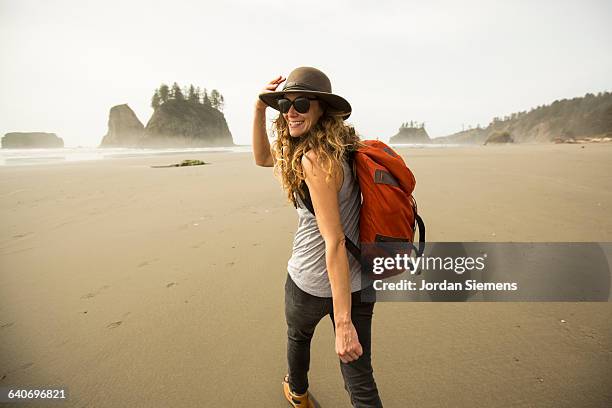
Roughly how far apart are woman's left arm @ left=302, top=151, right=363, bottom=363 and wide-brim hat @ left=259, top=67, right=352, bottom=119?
0.32 metres

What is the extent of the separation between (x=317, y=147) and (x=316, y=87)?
33 cm

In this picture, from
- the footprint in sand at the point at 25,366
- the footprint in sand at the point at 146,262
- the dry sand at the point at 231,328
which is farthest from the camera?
the footprint in sand at the point at 146,262

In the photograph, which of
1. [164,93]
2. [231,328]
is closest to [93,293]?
[231,328]

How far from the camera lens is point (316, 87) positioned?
50.8 inches

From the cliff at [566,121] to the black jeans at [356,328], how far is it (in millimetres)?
72535

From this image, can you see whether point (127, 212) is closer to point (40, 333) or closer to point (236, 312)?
point (40, 333)

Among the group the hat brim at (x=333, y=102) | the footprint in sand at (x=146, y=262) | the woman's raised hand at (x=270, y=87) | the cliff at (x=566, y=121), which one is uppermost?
the cliff at (x=566, y=121)

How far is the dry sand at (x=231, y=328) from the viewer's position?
6.27 ft

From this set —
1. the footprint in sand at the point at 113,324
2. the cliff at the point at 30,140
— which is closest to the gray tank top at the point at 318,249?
the footprint in sand at the point at 113,324

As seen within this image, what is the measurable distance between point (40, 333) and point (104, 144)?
12275 cm

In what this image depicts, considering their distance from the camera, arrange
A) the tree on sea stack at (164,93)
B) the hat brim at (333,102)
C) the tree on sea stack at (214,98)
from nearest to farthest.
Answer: the hat brim at (333,102) → the tree on sea stack at (164,93) → the tree on sea stack at (214,98)

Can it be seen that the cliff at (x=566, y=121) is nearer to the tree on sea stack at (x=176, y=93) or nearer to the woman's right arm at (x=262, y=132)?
the woman's right arm at (x=262, y=132)

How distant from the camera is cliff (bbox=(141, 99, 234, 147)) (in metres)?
78.1

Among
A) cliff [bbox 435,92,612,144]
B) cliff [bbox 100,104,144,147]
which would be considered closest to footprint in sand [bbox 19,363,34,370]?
cliff [bbox 435,92,612,144]
